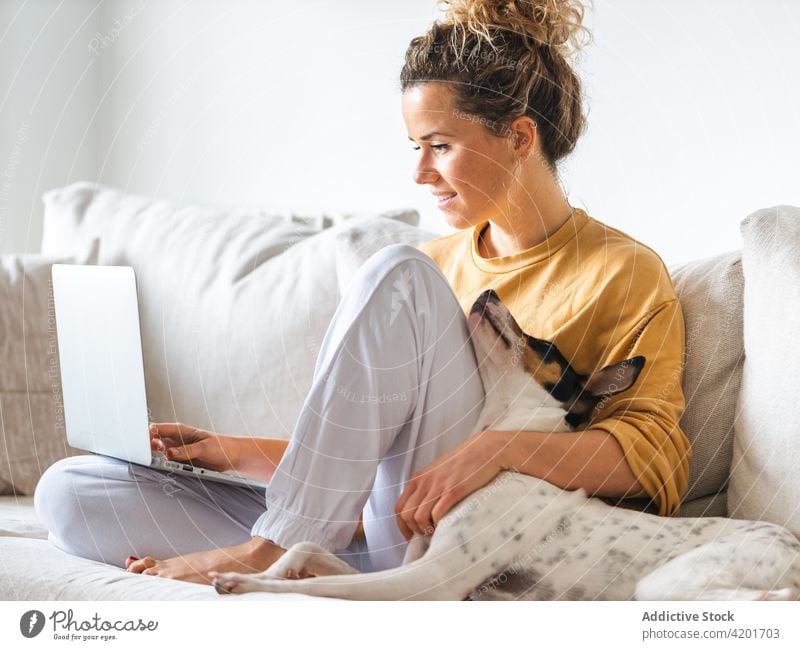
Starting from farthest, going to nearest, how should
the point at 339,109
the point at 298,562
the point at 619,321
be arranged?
the point at 339,109, the point at 619,321, the point at 298,562

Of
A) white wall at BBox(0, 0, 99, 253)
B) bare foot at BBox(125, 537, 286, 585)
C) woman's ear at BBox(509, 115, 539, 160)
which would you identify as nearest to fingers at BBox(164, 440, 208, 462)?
bare foot at BBox(125, 537, 286, 585)

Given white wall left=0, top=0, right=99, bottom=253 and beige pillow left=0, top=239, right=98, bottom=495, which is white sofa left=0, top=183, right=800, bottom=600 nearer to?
beige pillow left=0, top=239, right=98, bottom=495

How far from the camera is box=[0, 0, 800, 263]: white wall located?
3.95 ft

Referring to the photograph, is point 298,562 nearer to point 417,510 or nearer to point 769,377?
point 417,510

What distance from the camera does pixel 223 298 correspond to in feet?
4.58

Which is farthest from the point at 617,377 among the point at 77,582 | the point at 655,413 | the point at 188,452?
the point at 77,582

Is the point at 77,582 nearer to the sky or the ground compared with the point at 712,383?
nearer to the ground

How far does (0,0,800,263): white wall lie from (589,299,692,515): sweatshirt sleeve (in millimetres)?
249

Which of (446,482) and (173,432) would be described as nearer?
(446,482)

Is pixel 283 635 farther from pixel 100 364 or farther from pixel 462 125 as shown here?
pixel 462 125

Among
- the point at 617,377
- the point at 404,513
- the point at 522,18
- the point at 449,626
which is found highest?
the point at 522,18

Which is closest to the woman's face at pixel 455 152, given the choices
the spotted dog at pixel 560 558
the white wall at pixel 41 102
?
the spotted dog at pixel 560 558

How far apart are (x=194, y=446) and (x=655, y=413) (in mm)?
507

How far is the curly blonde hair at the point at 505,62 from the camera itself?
995mm
